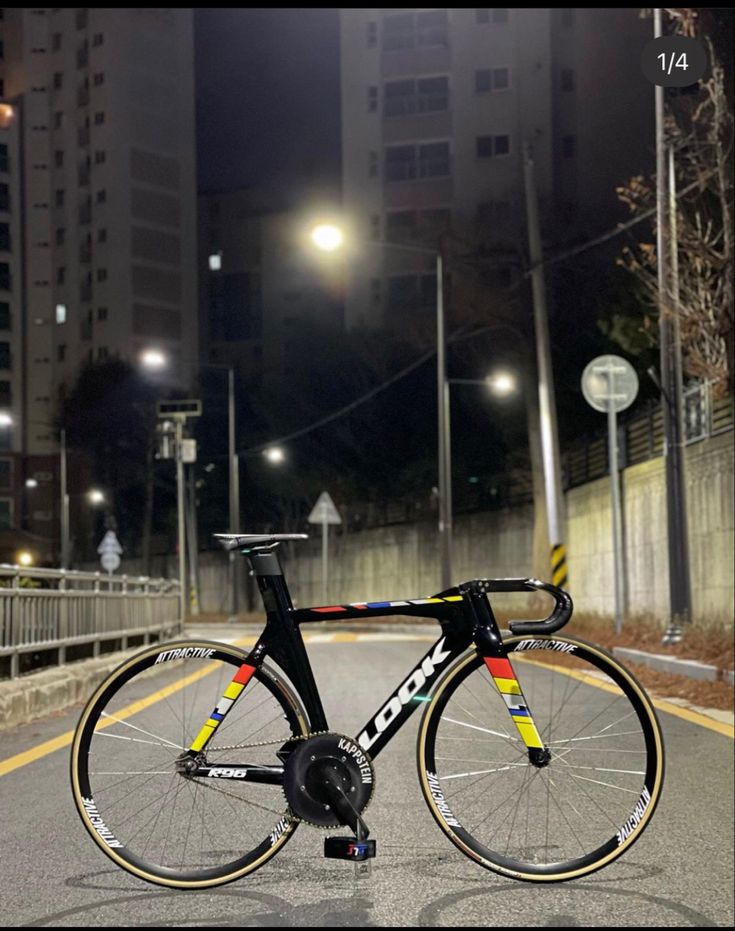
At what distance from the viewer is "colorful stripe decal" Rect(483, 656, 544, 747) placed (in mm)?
2758

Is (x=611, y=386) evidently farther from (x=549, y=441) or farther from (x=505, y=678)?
(x=549, y=441)

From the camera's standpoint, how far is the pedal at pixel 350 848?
245 cm

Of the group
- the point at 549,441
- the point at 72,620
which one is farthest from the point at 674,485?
the point at 72,620

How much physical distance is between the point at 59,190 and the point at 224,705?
1.22 metres

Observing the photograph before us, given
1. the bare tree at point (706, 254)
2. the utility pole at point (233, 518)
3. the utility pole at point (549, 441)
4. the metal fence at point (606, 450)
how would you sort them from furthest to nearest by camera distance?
the metal fence at point (606, 450) → the utility pole at point (549, 441) → the bare tree at point (706, 254) → the utility pole at point (233, 518)

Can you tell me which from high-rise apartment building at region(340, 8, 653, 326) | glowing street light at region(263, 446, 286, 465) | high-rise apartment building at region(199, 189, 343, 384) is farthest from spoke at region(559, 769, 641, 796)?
high-rise apartment building at region(199, 189, 343, 384)

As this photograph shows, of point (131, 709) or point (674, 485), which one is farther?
point (674, 485)

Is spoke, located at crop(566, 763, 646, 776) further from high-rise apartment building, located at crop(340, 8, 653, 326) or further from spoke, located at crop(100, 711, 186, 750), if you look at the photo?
high-rise apartment building, located at crop(340, 8, 653, 326)

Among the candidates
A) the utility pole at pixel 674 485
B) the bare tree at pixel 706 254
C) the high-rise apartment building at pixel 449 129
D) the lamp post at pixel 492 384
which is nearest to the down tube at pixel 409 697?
the bare tree at pixel 706 254

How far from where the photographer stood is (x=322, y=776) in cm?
264

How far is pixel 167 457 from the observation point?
305cm

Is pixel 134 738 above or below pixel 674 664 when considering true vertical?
above

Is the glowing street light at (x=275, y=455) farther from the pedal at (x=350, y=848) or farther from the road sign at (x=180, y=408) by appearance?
the pedal at (x=350, y=848)

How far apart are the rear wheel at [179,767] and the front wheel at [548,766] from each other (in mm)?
338
